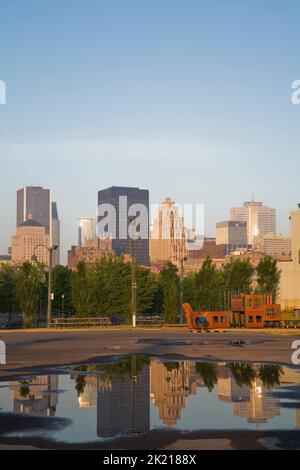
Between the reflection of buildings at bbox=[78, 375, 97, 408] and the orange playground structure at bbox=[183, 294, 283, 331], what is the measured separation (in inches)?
1444

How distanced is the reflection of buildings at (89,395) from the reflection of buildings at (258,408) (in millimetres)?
3240

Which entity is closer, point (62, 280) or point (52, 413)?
point (52, 413)

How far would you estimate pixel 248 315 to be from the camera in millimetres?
61906

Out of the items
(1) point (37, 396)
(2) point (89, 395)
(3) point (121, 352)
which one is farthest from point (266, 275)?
(1) point (37, 396)

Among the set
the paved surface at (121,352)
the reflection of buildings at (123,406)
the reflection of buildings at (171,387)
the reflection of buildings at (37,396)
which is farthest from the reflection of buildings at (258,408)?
the paved surface at (121,352)

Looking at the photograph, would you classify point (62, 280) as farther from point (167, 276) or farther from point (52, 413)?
point (52, 413)

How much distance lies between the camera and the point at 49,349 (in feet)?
108

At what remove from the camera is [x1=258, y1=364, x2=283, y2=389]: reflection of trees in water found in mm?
19797

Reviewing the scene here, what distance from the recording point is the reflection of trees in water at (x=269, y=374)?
19797mm

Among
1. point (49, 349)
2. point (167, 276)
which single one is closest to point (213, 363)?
point (49, 349)

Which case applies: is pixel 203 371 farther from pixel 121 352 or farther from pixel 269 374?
pixel 121 352

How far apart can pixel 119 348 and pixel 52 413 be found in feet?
60.0

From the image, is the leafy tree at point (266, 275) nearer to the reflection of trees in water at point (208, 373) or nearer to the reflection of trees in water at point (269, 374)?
the reflection of trees in water at point (208, 373)

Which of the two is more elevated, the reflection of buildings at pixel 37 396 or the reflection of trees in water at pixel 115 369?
the reflection of trees in water at pixel 115 369
